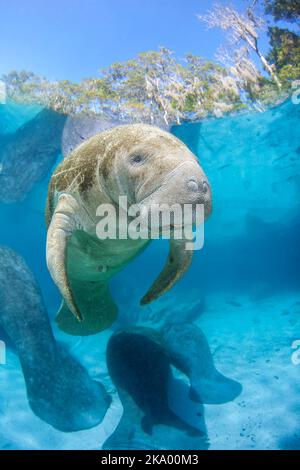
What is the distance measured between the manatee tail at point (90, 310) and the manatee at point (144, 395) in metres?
0.77

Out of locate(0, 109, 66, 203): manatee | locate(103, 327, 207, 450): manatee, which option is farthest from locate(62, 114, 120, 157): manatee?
locate(103, 327, 207, 450): manatee

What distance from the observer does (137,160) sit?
8.20 feet

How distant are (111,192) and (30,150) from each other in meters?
12.0

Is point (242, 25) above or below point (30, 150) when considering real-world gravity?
above

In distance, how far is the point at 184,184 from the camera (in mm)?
2123

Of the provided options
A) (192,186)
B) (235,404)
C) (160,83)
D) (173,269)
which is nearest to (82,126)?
(160,83)

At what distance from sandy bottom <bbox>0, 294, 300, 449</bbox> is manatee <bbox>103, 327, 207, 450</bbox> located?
11.5 inches

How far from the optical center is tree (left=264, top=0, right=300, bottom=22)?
932 centimetres

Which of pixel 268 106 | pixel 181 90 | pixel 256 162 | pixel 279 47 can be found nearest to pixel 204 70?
pixel 181 90

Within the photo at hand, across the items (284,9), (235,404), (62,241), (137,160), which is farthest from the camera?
(284,9)

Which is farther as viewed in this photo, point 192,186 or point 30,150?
point 30,150

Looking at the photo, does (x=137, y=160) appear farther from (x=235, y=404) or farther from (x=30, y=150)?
(x=30, y=150)

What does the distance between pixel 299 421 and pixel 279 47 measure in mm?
10655

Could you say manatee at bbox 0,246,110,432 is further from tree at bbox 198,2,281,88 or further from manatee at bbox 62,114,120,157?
tree at bbox 198,2,281,88
